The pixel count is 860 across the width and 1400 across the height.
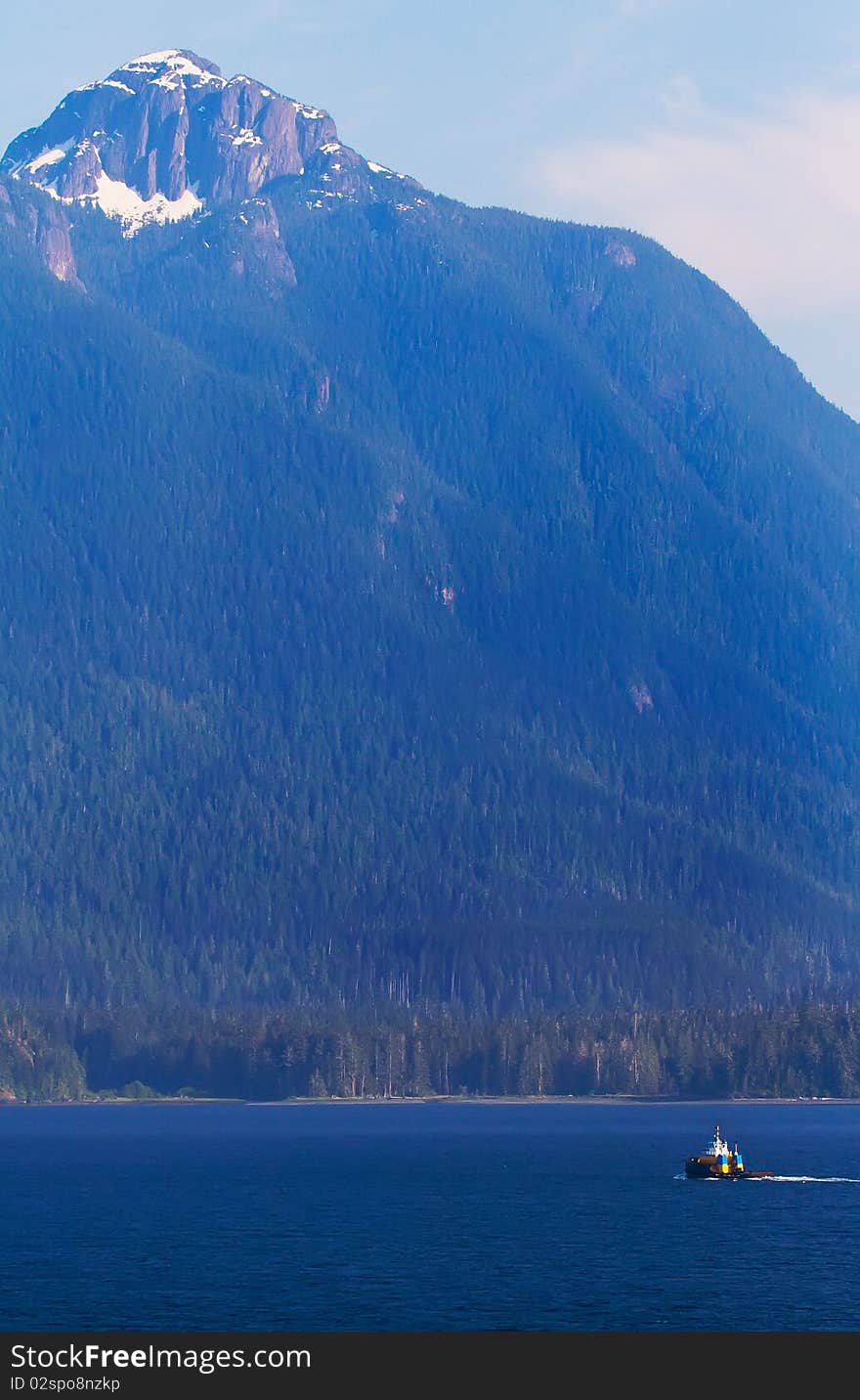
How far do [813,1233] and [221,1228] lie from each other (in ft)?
152

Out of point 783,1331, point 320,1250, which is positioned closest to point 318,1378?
point 783,1331

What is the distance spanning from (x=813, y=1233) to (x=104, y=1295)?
6312cm

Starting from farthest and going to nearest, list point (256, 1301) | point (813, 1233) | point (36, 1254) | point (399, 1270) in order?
point (813, 1233) → point (36, 1254) → point (399, 1270) → point (256, 1301)

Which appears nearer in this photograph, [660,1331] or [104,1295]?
[660,1331]

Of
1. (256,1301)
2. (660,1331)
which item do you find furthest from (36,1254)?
(660,1331)

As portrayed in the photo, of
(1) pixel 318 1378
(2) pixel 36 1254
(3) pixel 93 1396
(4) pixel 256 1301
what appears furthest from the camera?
(2) pixel 36 1254

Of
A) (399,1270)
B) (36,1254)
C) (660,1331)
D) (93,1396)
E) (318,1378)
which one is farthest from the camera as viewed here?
(36,1254)

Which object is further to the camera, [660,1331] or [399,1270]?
[399,1270]

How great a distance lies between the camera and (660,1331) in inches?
5640

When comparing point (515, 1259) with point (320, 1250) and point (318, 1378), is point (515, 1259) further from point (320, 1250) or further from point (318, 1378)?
point (318, 1378)

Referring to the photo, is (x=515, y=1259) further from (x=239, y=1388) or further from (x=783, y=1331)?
(x=239, y=1388)

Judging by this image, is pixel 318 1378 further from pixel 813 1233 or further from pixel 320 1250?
pixel 813 1233

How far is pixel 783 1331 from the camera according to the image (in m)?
144

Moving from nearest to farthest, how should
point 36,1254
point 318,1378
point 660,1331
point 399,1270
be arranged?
point 318,1378, point 660,1331, point 399,1270, point 36,1254
